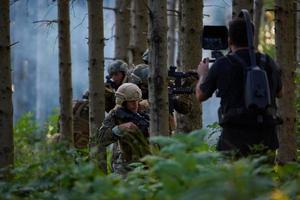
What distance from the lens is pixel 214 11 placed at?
42.0 metres

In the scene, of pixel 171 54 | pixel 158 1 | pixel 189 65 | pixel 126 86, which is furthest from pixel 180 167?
pixel 171 54

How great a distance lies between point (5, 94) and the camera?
10016 millimetres

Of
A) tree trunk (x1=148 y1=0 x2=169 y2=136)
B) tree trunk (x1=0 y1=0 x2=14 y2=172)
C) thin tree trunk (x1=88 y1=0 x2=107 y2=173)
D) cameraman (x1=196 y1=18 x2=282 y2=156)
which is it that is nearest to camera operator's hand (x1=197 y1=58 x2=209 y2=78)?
cameraman (x1=196 y1=18 x2=282 y2=156)

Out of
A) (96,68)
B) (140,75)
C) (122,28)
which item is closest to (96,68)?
(96,68)

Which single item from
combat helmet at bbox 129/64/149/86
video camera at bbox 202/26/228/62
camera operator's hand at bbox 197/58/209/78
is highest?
video camera at bbox 202/26/228/62

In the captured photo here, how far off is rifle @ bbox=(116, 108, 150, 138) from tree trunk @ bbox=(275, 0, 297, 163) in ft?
5.68

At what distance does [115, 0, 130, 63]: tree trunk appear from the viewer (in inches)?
756

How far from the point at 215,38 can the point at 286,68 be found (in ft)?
9.13

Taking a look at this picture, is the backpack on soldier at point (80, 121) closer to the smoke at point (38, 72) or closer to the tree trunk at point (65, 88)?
the tree trunk at point (65, 88)

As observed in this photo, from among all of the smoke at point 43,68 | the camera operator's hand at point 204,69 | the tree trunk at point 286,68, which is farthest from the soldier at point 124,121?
the smoke at point 43,68

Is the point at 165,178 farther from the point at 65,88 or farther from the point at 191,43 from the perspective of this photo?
the point at 65,88

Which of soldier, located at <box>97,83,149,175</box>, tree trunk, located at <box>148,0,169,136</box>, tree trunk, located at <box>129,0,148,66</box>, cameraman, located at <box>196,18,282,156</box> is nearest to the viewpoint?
cameraman, located at <box>196,18,282,156</box>

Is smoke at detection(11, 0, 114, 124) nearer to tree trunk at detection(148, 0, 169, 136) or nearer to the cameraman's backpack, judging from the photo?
tree trunk at detection(148, 0, 169, 136)

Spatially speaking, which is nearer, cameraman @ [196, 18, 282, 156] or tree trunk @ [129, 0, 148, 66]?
cameraman @ [196, 18, 282, 156]
